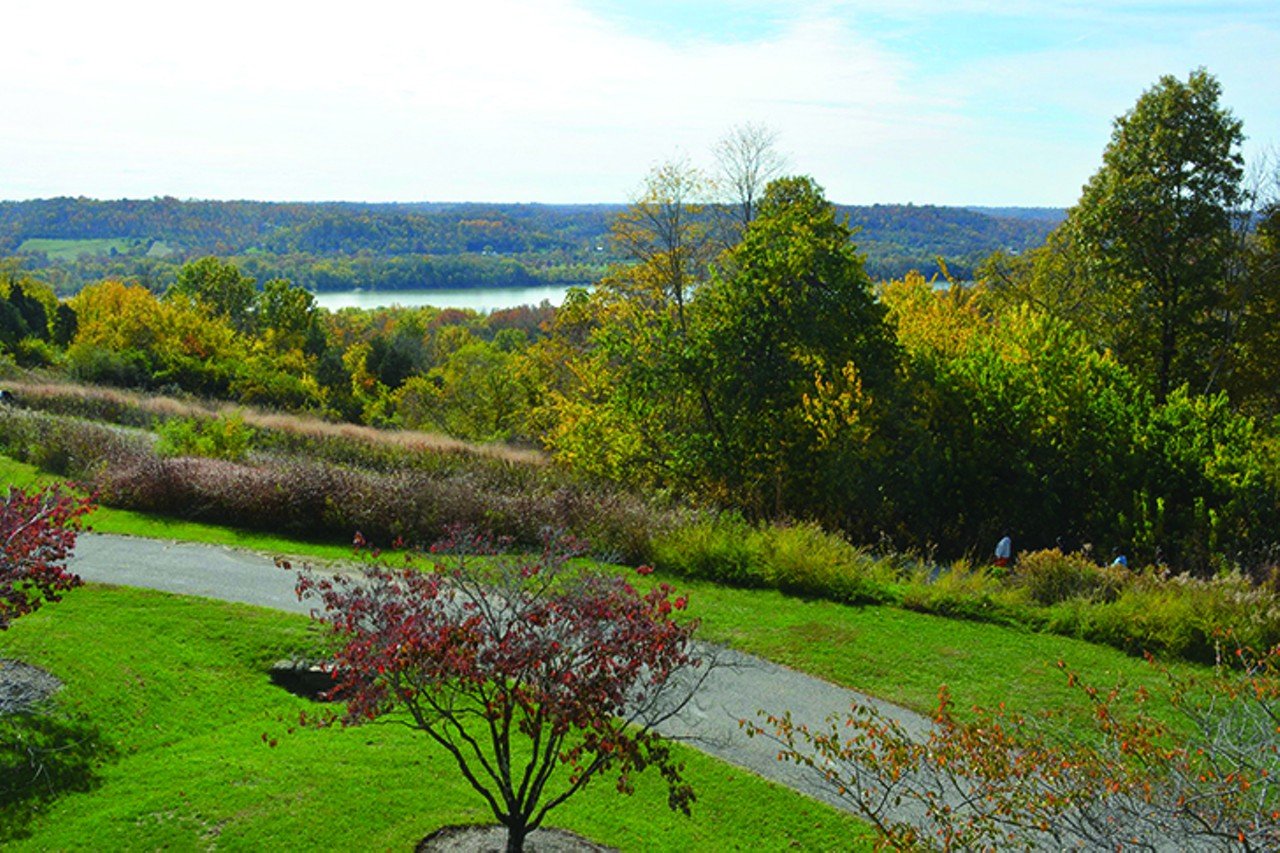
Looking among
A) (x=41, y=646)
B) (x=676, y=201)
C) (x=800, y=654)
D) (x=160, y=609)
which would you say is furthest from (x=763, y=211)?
(x=41, y=646)

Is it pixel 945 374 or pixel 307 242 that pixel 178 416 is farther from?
pixel 307 242

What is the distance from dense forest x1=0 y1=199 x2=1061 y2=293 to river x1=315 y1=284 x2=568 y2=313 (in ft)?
4.55

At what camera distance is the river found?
134250mm

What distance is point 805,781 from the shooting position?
7.66 metres

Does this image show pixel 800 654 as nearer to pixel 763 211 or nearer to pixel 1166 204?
pixel 763 211

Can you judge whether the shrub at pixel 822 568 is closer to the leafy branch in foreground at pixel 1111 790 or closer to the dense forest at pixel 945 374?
the dense forest at pixel 945 374

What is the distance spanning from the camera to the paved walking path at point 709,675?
8219 millimetres

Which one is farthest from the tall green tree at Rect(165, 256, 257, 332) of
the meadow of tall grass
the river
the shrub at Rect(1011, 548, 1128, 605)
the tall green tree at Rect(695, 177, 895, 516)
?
the river

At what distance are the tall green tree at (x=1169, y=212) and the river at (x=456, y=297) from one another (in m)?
110

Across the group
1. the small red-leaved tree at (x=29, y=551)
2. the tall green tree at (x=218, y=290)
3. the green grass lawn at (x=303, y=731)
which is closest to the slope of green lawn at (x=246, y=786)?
the green grass lawn at (x=303, y=731)

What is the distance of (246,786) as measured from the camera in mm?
6902

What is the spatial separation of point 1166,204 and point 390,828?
20608 millimetres

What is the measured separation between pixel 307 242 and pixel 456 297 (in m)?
35.1

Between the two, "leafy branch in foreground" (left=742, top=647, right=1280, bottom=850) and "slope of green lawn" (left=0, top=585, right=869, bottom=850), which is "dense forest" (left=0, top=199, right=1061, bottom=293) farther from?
"leafy branch in foreground" (left=742, top=647, right=1280, bottom=850)
